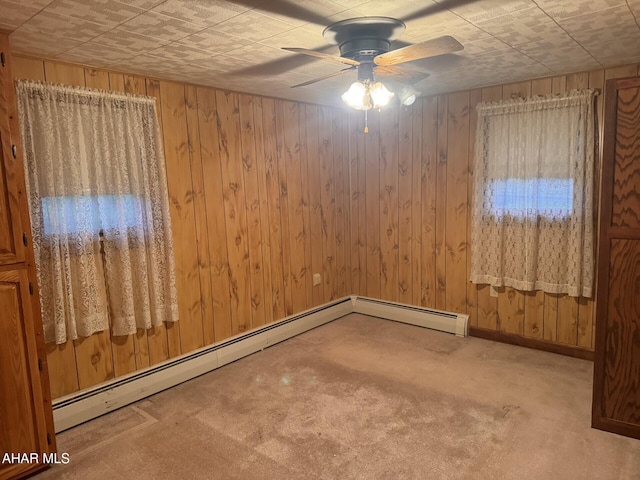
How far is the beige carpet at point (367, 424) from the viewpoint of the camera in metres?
2.30

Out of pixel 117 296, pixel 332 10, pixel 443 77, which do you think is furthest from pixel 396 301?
pixel 332 10

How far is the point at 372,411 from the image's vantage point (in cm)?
286

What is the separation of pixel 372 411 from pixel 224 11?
2.50 meters

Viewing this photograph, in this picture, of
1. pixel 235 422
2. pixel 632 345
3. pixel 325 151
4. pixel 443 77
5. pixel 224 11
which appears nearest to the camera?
pixel 224 11

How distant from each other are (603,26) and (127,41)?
A: 8.56 feet

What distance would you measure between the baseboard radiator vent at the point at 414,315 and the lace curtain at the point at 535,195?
1.60 ft

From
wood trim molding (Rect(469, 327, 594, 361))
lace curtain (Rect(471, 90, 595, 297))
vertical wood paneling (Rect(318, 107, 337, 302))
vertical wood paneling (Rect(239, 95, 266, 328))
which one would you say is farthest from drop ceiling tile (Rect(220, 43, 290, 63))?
wood trim molding (Rect(469, 327, 594, 361))

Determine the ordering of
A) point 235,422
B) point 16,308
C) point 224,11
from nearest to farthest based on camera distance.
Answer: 1. point 224,11
2. point 16,308
3. point 235,422

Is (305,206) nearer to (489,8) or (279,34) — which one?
(279,34)

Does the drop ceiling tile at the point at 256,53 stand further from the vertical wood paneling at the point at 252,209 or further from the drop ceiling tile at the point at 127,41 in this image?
the vertical wood paneling at the point at 252,209

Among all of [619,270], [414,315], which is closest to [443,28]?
[619,270]

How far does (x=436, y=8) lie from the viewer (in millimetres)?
2043

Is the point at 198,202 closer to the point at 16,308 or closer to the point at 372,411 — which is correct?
the point at 16,308

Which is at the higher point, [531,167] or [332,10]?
[332,10]
